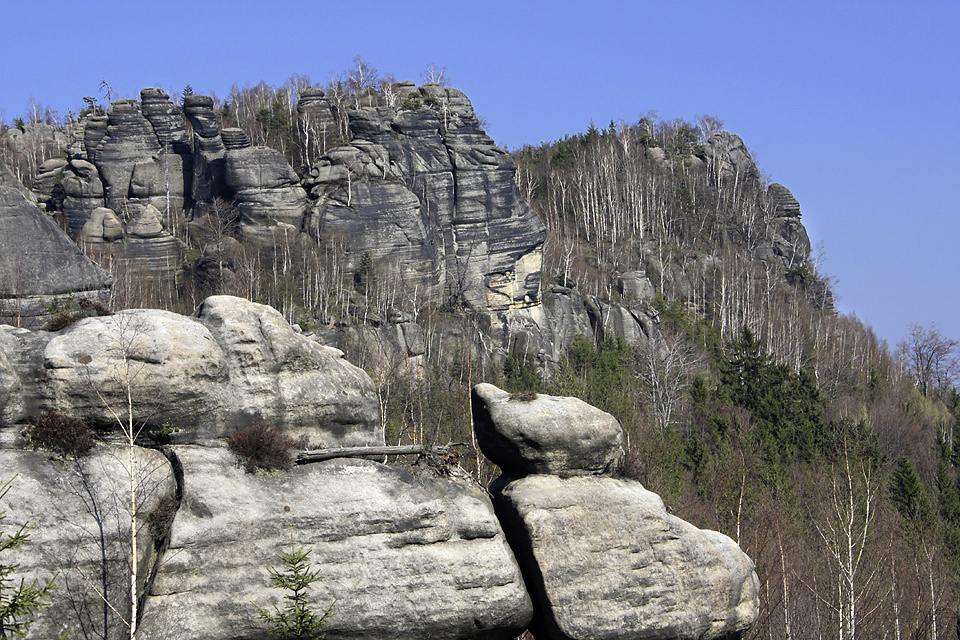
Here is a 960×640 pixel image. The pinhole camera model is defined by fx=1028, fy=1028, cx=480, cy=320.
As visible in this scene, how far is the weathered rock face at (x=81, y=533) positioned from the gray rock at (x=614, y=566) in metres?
6.70

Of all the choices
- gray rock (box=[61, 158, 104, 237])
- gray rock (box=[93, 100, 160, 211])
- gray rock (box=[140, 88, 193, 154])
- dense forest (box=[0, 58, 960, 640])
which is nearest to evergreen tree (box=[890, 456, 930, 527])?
dense forest (box=[0, 58, 960, 640])

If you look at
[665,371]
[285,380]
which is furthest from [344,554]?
[665,371]

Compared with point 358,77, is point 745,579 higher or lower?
lower

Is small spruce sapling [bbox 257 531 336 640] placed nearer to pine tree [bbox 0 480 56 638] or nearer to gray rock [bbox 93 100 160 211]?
pine tree [bbox 0 480 56 638]

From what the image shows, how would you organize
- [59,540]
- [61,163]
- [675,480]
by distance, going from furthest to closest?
[61,163] → [675,480] → [59,540]

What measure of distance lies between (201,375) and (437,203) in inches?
2563

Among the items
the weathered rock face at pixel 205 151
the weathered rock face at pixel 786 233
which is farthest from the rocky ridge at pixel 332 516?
the weathered rock face at pixel 786 233

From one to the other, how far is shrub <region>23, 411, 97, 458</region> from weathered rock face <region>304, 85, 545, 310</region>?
58.8 metres

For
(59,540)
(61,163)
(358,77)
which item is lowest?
(59,540)

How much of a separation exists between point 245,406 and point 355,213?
58.5m

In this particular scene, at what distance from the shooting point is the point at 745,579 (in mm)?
19953

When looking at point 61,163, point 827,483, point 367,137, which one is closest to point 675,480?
point 827,483

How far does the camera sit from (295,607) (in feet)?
54.5

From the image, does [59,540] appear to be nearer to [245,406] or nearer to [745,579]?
[245,406]
